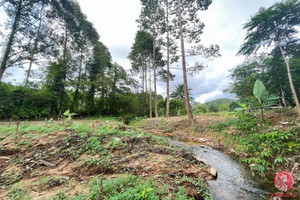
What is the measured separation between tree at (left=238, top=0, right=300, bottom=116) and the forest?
62 mm

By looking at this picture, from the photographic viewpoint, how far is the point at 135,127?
9672 millimetres

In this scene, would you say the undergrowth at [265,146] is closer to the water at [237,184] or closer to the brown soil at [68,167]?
the water at [237,184]

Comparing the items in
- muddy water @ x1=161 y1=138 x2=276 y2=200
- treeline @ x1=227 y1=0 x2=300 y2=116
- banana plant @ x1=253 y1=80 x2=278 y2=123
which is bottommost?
muddy water @ x1=161 y1=138 x2=276 y2=200

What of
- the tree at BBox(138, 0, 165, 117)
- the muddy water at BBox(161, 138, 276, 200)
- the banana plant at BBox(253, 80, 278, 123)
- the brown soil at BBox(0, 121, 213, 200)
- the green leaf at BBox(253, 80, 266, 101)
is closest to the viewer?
the brown soil at BBox(0, 121, 213, 200)

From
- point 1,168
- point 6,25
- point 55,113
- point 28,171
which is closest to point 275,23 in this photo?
point 28,171

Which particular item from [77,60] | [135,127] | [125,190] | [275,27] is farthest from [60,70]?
[275,27]

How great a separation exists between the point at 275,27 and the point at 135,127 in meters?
13.2

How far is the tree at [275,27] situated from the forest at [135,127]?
0.06 m

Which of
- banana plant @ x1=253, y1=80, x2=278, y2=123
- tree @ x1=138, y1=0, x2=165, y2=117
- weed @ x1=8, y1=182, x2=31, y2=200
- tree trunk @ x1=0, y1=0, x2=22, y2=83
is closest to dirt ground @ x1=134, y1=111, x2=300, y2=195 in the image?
banana plant @ x1=253, y1=80, x2=278, y2=123

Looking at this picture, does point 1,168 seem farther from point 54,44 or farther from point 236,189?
point 54,44

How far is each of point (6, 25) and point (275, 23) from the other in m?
19.6

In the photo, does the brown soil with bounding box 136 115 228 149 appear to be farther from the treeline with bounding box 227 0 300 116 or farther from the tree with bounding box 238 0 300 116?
the tree with bounding box 238 0 300 116

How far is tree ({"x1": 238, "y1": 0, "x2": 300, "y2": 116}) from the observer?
6.94 m

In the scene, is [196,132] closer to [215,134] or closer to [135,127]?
[215,134]
